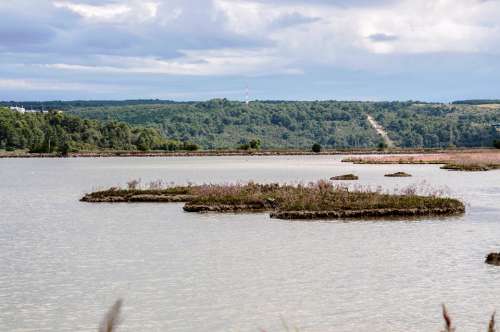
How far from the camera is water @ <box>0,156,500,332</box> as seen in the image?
22.4 m

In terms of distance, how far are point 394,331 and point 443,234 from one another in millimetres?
20418

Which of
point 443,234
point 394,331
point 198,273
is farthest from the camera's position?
point 443,234

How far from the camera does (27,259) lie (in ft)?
110

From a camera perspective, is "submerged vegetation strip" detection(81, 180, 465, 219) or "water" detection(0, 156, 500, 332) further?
"submerged vegetation strip" detection(81, 180, 465, 219)

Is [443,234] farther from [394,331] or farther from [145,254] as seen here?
[394,331]

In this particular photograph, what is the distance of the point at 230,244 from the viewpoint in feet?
123

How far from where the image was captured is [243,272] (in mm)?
29734

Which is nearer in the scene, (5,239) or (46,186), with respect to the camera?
(5,239)

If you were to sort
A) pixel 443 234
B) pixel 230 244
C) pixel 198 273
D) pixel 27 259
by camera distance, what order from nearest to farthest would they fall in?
pixel 198 273 < pixel 27 259 < pixel 230 244 < pixel 443 234

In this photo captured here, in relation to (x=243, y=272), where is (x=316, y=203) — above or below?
above

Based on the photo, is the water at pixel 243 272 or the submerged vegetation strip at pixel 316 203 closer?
the water at pixel 243 272

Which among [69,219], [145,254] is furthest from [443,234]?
[69,219]

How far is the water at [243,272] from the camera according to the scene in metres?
22.4

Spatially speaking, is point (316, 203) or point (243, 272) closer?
point (243, 272)
